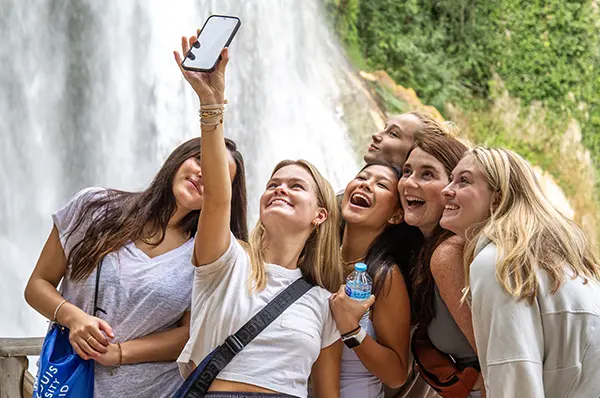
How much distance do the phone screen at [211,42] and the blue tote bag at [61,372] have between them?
724 mm

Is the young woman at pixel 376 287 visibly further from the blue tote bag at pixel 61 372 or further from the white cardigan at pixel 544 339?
the blue tote bag at pixel 61 372

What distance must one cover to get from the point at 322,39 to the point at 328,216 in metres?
8.01

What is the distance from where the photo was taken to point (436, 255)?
7.42 feet

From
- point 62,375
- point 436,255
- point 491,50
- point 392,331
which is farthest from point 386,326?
point 491,50

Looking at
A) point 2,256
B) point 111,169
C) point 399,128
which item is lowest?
point 2,256

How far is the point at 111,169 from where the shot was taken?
26.3 ft

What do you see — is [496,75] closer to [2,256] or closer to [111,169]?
[111,169]

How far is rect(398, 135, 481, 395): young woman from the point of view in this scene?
87.5 inches

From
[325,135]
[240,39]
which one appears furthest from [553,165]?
[240,39]

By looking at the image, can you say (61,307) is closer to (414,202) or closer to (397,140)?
(414,202)

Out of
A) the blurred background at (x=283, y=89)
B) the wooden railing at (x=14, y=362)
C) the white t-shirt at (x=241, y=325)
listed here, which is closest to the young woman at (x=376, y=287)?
the white t-shirt at (x=241, y=325)

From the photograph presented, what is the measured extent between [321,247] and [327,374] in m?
0.39

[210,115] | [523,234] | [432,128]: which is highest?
[210,115]

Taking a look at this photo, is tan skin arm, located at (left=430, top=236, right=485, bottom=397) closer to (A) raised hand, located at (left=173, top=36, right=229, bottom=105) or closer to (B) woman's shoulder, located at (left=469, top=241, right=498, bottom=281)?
(B) woman's shoulder, located at (left=469, top=241, right=498, bottom=281)
